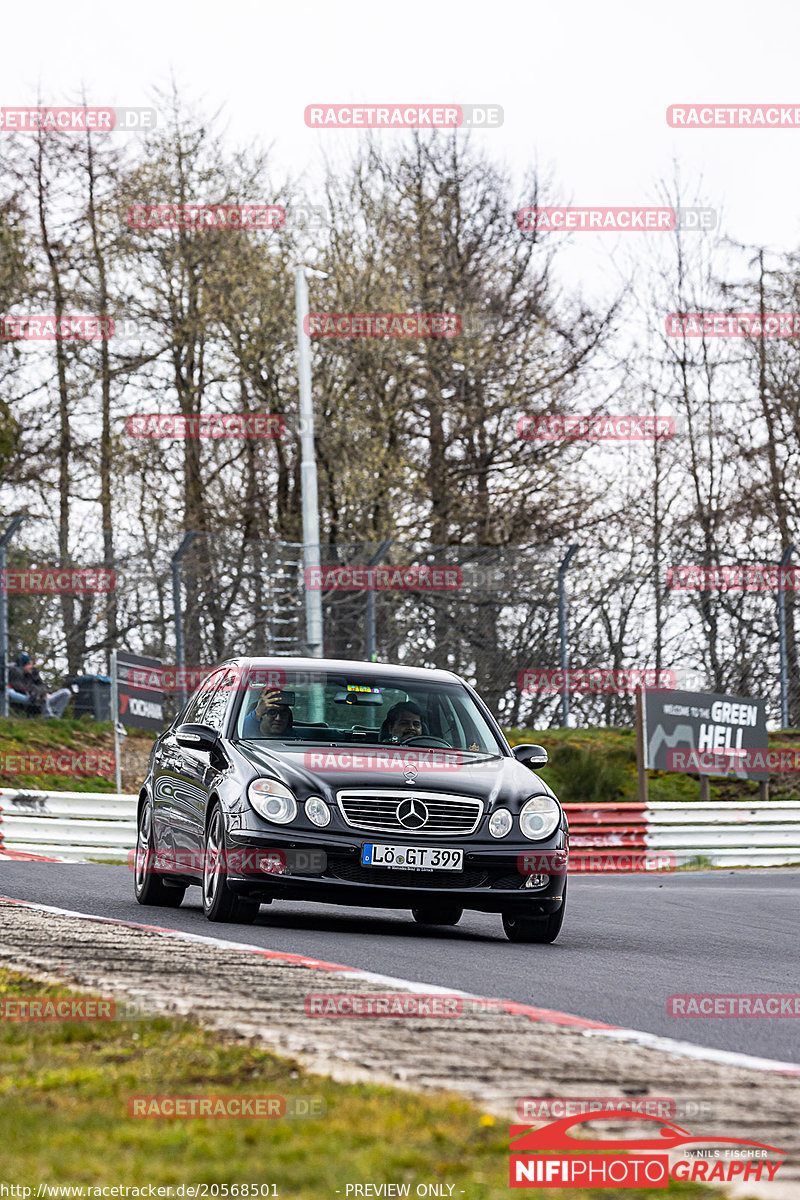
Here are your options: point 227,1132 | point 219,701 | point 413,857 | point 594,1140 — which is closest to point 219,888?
point 413,857

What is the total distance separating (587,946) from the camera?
9852mm

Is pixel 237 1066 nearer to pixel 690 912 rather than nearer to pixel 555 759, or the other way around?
pixel 690 912

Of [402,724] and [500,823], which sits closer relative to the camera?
[500,823]

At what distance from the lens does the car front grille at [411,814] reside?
953 centimetres

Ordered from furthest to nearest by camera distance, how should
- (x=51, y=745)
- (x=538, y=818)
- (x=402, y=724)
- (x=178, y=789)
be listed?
(x=51, y=745), (x=178, y=789), (x=402, y=724), (x=538, y=818)

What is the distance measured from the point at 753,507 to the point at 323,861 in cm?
2590

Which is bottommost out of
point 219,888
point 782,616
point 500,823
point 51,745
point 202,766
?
point 51,745

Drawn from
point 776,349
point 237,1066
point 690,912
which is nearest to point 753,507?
point 776,349

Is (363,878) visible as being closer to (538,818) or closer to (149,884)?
(538,818)

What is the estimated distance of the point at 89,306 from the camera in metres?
34.2

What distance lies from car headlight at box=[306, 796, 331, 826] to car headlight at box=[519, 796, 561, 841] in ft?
3.69

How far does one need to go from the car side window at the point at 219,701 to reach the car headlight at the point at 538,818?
1.99 m

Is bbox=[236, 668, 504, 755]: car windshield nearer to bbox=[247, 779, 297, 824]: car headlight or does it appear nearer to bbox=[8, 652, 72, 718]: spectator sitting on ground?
bbox=[247, 779, 297, 824]: car headlight

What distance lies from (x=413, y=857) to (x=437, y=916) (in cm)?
203
